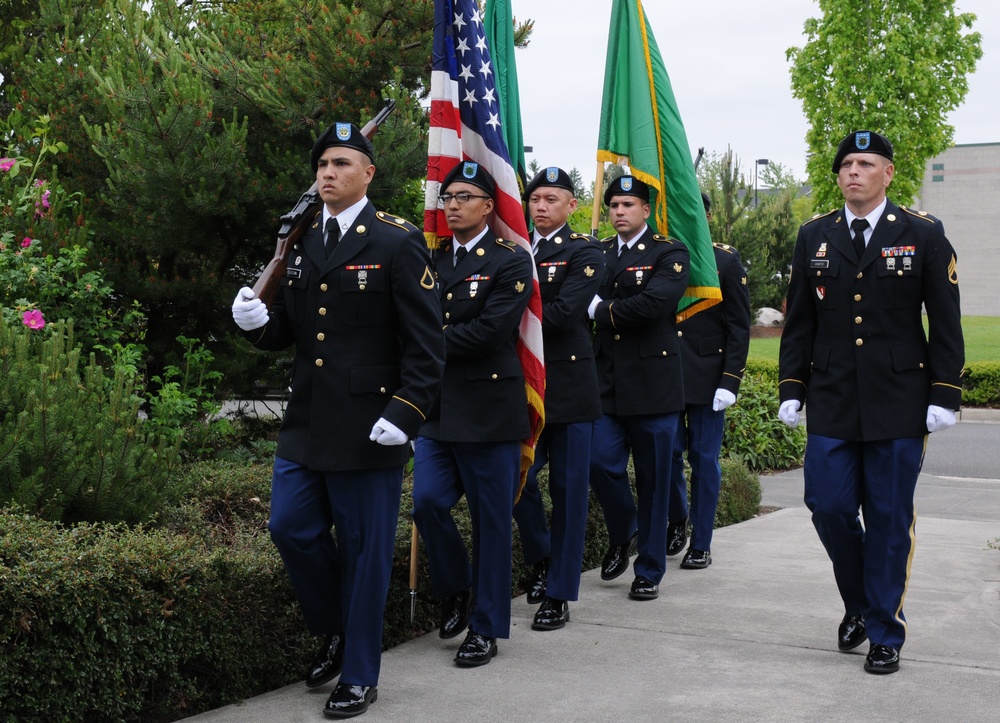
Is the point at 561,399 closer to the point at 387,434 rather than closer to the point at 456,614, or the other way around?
the point at 456,614

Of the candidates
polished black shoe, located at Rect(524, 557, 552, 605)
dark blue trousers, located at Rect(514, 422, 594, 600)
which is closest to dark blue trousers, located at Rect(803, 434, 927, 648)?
dark blue trousers, located at Rect(514, 422, 594, 600)

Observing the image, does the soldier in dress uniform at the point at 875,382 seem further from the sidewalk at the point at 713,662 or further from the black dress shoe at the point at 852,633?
Result: the sidewalk at the point at 713,662

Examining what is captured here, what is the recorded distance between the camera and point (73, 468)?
495 cm

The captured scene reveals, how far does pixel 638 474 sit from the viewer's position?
661 cm

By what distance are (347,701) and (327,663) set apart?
360 mm

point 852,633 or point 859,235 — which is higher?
point 859,235

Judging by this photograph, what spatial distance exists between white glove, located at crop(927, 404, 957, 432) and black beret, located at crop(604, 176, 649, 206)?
239 centimetres

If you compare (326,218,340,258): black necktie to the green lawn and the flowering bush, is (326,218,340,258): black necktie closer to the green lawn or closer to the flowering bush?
the flowering bush

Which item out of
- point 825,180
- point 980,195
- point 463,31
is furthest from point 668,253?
point 980,195

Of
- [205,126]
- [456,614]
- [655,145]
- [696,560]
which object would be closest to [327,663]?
[456,614]

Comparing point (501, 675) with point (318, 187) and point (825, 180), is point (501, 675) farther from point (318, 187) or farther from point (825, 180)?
point (825, 180)

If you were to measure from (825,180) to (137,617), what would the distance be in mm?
28770

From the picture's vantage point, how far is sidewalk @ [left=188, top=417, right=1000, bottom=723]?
4355 millimetres

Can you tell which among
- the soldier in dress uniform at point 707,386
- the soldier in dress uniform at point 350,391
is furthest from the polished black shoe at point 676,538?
the soldier in dress uniform at point 350,391
